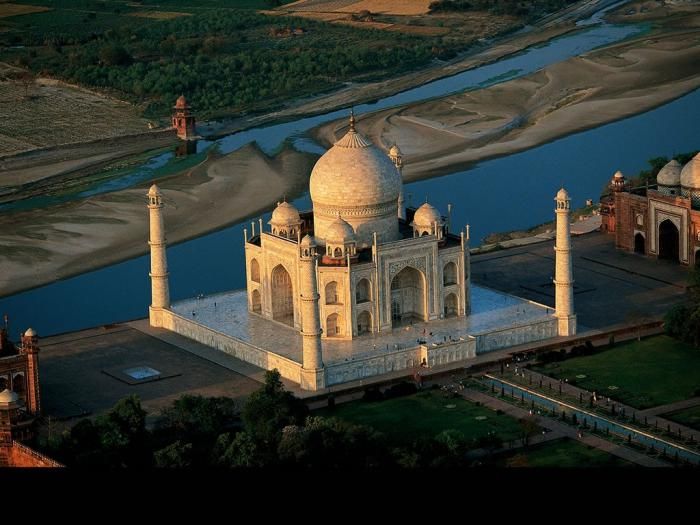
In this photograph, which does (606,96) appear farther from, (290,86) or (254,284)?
(254,284)

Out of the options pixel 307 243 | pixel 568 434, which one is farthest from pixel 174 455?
pixel 307 243

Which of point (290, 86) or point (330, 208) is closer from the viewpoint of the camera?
point (330, 208)

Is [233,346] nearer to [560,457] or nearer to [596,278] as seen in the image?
[560,457]

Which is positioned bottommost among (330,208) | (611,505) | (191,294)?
(191,294)

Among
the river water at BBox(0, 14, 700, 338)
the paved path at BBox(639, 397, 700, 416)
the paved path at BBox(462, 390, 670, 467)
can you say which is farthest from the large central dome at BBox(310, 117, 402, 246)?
the paved path at BBox(639, 397, 700, 416)

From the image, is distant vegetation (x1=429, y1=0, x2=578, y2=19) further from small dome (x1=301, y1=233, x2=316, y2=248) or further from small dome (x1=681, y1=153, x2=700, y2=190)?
small dome (x1=301, y1=233, x2=316, y2=248)

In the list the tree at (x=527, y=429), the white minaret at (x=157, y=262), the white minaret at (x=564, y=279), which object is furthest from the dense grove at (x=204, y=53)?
the tree at (x=527, y=429)

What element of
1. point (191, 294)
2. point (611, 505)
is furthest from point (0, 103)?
point (611, 505)

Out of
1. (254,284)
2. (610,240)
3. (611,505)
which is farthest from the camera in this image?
(610,240)
